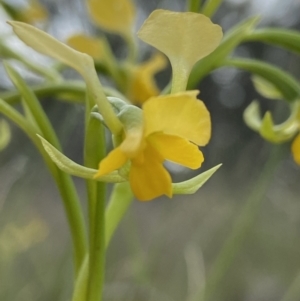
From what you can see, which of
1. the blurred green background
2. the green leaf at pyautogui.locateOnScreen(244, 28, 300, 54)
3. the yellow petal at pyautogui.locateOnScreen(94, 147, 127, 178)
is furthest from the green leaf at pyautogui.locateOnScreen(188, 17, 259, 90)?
the blurred green background

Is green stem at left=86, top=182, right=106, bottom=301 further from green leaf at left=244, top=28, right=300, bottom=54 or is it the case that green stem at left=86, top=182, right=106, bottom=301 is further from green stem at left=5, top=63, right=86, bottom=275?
green leaf at left=244, top=28, right=300, bottom=54

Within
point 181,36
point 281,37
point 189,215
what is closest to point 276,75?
point 281,37

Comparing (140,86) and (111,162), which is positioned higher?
(111,162)

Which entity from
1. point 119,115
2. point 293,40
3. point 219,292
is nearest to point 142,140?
point 119,115

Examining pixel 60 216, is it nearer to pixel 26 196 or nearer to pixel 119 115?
pixel 26 196

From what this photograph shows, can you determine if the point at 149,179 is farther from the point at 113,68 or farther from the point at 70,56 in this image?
the point at 113,68
